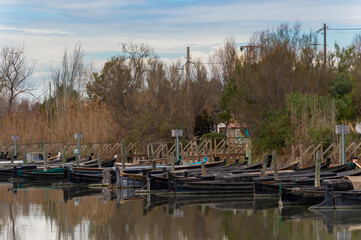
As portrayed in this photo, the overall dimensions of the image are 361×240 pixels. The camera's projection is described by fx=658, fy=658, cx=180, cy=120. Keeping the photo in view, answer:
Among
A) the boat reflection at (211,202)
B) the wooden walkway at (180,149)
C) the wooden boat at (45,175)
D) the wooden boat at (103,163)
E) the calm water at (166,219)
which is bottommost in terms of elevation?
the calm water at (166,219)

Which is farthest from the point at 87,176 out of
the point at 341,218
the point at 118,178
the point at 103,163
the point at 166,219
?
the point at 341,218


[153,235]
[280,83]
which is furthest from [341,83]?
[153,235]

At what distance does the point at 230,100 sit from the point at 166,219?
2189cm

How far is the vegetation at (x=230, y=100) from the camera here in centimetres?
3797

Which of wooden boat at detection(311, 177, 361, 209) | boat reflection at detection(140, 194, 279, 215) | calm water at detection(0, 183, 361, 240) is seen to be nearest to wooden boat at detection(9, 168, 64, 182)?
calm water at detection(0, 183, 361, 240)

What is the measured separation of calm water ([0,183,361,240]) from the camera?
744 inches

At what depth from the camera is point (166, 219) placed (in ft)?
72.5

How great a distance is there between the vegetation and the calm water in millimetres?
11781

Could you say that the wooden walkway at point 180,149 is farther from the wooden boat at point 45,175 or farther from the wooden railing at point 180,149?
the wooden boat at point 45,175

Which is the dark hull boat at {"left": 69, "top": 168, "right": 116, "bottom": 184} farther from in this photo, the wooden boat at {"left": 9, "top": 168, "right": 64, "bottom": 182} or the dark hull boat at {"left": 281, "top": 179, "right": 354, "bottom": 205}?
the dark hull boat at {"left": 281, "top": 179, "right": 354, "bottom": 205}

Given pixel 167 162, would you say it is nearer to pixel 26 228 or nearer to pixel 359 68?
pixel 359 68

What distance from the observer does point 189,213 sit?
2362cm

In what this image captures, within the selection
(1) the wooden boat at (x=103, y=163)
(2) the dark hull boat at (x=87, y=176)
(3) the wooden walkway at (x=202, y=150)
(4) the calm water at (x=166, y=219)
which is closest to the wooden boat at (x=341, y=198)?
(4) the calm water at (x=166, y=219)

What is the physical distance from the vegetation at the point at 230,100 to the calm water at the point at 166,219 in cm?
1178
